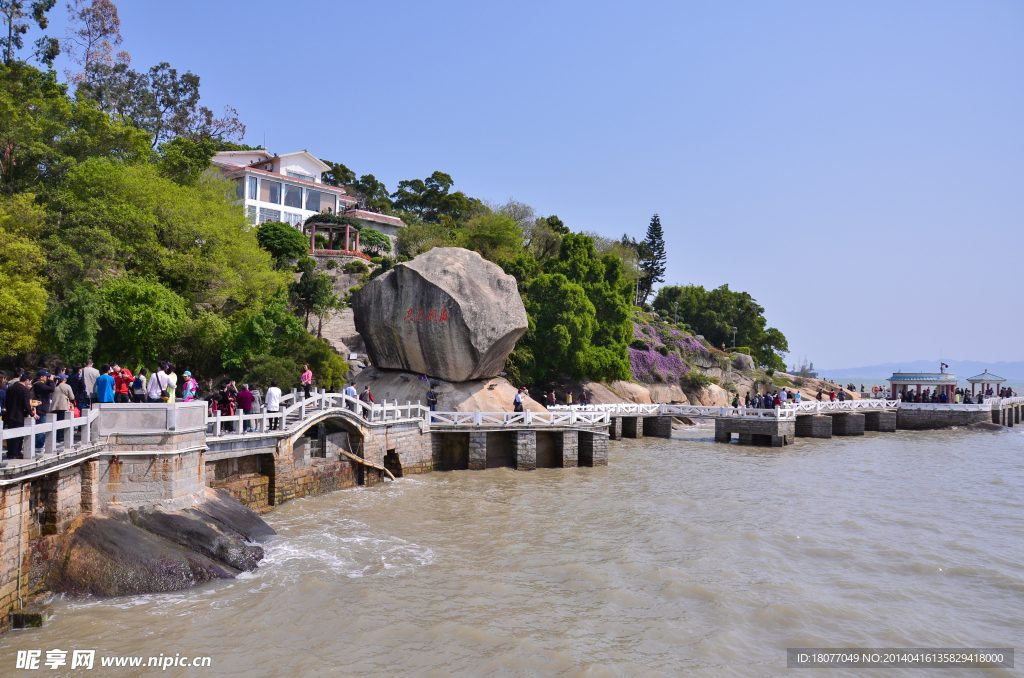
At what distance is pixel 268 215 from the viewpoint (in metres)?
50.8

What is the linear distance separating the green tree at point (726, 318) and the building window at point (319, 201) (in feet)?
135

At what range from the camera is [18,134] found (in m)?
29.5

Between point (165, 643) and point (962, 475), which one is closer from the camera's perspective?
point (165, 643)

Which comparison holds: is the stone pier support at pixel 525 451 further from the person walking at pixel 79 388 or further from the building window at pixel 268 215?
the building window at pixel 268 215

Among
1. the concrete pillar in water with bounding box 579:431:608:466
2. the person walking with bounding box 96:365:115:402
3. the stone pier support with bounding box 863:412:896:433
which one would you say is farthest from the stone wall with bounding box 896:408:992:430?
the person walking with bounding box 96:365:115:402

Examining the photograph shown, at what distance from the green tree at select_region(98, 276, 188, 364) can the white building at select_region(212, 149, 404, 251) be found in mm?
20077

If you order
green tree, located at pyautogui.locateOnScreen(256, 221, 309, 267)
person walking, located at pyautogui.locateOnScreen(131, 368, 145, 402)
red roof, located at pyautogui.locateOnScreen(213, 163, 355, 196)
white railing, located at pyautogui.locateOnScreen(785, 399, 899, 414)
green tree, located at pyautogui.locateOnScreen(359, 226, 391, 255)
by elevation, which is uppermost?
red roof, located at pyautogui.locateOnScreen(213, 163, 355, 196)

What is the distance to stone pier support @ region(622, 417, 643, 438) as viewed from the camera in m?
36.2

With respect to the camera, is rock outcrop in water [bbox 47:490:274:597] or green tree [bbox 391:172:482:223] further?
green tree [bbox 391:172:482:223]

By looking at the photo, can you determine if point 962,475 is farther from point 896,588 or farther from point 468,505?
point 468,505

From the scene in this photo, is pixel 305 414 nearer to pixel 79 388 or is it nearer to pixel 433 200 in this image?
pixel 79 388

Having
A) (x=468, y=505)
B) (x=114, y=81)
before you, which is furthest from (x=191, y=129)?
(x=468, y=505)

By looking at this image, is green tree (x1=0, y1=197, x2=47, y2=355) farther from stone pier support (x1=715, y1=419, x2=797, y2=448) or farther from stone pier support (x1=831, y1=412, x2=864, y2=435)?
stone pier support (x1=831, y1=412, x2=864, y2=435)

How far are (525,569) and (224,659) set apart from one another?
6044 millimetres
